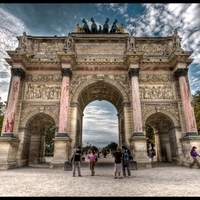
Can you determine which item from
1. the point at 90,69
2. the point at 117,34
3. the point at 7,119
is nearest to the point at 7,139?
the point at 7,119

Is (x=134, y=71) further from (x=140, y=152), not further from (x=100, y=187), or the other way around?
(x=100, y=187)

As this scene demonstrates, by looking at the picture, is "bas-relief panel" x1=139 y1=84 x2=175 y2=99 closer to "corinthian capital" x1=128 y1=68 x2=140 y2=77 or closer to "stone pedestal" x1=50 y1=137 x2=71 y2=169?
"corinthian capital" x1=128 y1=68 x2=140 y2=77

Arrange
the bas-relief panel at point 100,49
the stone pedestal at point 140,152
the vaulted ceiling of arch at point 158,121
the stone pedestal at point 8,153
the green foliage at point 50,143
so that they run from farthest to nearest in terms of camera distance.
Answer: the green foliage at point 50,143 → the bas-relief panel at point 100,49 → the vaulted ceiling of arch at point 158,121 → the stone pedestal at point 140,152 → the stone pedestal at point 8,153

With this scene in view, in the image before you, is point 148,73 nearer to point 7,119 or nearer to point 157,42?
point 157,42

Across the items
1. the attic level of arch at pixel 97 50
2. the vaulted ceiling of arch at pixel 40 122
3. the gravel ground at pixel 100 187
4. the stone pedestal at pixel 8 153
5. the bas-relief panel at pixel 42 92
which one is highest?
the attic level of arch at pixel 97 50

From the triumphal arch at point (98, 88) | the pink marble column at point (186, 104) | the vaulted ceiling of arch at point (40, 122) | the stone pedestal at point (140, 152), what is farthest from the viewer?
the vaulted ceiling of arch at point (40, 122)

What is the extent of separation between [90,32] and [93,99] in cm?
852

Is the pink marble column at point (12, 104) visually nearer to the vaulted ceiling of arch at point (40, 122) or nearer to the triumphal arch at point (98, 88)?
the triumphal arch at point (98, 88)

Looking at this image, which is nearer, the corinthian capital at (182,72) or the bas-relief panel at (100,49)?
the corinthian capital at (182,72)

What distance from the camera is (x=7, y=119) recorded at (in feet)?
46.6

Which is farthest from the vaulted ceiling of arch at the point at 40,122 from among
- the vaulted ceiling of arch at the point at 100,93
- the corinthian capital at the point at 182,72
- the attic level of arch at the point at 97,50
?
the corinthian capital at the point at 182,72

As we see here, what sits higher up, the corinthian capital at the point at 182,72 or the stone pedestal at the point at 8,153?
the corinthian capital at the point at 182,72

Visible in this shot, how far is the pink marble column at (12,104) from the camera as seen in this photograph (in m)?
13.9

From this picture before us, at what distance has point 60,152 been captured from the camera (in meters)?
13.4
